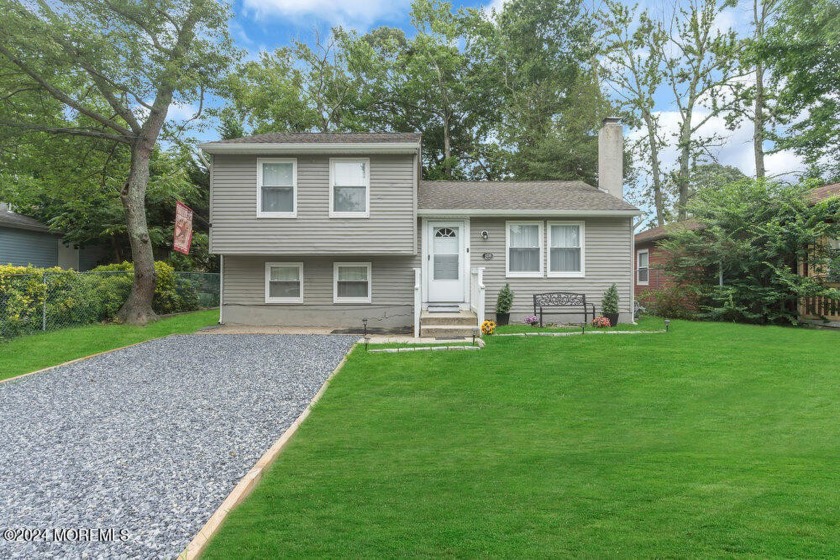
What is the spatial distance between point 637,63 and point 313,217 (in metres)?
21.1

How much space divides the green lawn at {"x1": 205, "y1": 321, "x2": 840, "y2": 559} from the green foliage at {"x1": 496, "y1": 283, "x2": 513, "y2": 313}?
4.99 metres

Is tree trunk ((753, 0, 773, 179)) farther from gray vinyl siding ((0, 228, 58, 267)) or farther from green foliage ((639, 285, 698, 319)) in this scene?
gray vinyl siding ((0, 228, 58, 267))

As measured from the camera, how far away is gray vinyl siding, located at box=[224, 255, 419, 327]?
40.9ft

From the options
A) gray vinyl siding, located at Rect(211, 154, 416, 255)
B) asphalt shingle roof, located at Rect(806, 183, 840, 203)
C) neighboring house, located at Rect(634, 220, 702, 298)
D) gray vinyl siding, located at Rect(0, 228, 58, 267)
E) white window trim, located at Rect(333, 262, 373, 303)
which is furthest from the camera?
gray vinyl siding, located at Rect(0, 228, 58, 267)

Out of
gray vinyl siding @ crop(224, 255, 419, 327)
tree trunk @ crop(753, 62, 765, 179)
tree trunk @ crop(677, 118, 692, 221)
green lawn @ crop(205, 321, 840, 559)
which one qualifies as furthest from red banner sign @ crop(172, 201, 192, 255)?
tree trunk @ crop(753, 62, 765, 179)

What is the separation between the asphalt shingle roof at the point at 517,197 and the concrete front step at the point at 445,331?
3448mm

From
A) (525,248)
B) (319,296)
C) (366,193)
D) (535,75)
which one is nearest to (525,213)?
(525,248)

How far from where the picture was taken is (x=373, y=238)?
1178 cm

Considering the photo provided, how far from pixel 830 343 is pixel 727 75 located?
61.3ft

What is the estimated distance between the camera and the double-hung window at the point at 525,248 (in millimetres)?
12438

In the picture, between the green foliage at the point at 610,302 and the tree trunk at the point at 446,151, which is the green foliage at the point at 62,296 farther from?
the tree trunk at the point at 446,151

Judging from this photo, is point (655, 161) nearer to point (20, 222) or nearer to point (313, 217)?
point (313, 217)

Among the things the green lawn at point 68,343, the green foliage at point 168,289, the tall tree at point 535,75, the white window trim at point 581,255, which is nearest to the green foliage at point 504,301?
the white window trim at point 581,255

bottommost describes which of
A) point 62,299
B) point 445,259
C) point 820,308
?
point 820,308
